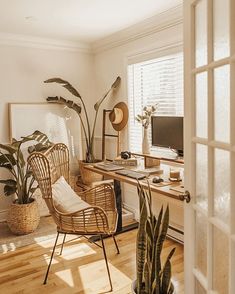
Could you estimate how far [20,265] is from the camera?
2.77 m

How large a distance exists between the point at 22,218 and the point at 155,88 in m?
2.11

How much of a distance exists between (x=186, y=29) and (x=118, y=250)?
2181mm

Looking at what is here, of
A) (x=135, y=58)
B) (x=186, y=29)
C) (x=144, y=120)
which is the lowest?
(x=144, y=120)

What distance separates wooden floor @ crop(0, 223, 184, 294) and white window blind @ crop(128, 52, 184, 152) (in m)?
1.36

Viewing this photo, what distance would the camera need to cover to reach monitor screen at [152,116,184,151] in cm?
279

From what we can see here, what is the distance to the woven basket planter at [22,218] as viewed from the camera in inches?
134

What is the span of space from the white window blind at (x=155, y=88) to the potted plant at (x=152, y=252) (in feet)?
5.66

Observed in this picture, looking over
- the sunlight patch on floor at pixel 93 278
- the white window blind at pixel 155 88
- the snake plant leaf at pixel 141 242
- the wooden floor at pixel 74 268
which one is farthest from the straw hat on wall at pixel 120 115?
the snake plant leaf at pixel 141 242

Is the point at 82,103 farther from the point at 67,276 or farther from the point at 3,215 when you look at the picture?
the point at 67,276

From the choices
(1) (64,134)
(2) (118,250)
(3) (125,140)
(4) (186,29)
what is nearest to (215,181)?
(4) (186,29)

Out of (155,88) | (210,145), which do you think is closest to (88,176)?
(155,88)

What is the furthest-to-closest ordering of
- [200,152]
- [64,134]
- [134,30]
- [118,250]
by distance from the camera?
A: [64,134] → [134,30] → [118,250] → [200,152]

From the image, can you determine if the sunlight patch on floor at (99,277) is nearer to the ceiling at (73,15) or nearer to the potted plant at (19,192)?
the potted plant at (19,192)

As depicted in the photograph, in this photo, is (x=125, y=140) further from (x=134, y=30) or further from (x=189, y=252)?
(x=189, y=252)
